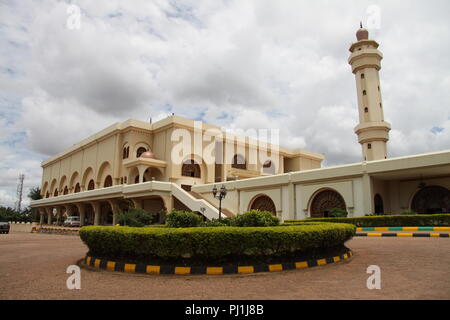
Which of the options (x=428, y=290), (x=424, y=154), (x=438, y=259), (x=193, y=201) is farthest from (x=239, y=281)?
(x=193, y=201)

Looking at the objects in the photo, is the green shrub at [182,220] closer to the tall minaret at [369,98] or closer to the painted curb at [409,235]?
the painted curb at [409,235]

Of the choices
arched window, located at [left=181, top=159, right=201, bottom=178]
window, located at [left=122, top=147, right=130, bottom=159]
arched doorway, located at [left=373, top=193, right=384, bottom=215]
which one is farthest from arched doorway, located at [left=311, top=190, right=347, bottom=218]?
window, located at [left=122, top=147, right=130, bottom=159]

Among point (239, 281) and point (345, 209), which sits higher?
point (345, 209)

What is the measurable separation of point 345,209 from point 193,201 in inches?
→ 416

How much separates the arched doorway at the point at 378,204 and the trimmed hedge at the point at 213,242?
43.4ft

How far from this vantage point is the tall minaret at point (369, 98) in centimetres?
2514

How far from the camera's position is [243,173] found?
33031 mm

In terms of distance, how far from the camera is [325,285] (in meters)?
5.44

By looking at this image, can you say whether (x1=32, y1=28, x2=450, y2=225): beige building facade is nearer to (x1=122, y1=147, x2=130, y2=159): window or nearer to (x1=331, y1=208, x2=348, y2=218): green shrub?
(x1=122, y1=147, x2=130, y2=159): window

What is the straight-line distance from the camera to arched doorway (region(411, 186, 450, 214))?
18.2 meters

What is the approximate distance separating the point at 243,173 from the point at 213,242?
26456 mm

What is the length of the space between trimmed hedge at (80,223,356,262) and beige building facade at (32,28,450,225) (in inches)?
356
